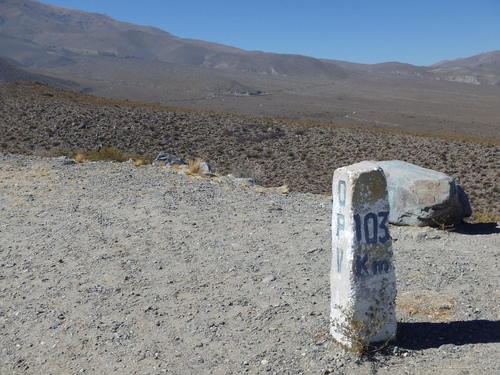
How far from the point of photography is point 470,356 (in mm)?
5379

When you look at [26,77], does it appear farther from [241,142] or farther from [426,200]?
[426,200]

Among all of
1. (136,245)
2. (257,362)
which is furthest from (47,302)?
(257,362)

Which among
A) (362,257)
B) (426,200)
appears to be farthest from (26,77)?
(362,257)

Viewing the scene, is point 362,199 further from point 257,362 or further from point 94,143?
point 94,143

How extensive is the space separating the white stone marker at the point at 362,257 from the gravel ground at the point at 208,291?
1.04 ft

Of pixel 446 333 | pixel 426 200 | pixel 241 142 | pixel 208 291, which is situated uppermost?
pixel 426 200

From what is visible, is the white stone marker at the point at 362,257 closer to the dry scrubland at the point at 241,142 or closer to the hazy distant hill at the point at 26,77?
the dry scrubland at the point at 241,142

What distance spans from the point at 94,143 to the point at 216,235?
72.3 feet

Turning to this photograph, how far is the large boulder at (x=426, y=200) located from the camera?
33.4ft

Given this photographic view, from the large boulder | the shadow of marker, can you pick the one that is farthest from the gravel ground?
the large boulder

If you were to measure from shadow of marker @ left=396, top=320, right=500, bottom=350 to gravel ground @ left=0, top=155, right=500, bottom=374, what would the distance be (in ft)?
0.06

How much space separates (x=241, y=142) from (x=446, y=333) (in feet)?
88.3

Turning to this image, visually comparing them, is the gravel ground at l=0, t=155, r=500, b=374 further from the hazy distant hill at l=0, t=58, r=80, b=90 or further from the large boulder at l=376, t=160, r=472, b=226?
the hazy distant hill at l=0, t=58, r=80, b=90

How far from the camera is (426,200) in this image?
1025 centimetres
